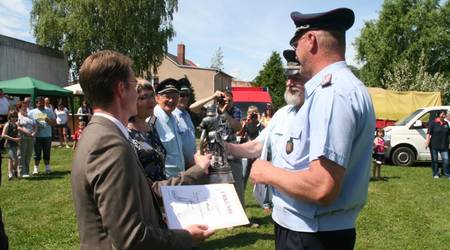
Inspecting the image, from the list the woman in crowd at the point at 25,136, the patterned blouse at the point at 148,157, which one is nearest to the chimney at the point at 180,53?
the woman in crowd at the point at 25,136

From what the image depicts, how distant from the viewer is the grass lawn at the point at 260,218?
6309 millimetres

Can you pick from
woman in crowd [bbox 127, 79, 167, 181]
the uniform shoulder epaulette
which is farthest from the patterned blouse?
the uniform shoulder epaulette

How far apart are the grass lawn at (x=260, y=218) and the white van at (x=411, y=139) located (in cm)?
330

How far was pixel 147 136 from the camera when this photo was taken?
3.51 m

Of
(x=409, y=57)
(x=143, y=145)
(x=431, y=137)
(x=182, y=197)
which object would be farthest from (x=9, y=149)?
(x=409, y=57)

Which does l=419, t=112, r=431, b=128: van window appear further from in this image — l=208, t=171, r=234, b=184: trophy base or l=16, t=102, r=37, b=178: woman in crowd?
l=208, t=171, r=234, b=184: trophy base

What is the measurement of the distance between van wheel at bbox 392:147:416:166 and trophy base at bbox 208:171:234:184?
1380 centimetres

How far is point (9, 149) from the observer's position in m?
10.9

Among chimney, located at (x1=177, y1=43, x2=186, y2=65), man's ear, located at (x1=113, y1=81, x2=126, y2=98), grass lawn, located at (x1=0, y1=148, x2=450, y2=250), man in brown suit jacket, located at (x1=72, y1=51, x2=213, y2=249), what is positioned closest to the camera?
man in brown suit jacket, located at (x1=72, y1=51, x2=213, y2=249)

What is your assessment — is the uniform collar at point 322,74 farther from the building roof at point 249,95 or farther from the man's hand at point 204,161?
the building roof at point 249,95

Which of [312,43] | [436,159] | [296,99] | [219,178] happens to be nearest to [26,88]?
[436,159]

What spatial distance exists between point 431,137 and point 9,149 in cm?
1153

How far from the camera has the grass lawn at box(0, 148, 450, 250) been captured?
631cm

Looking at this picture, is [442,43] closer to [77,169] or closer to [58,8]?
[58,8]
